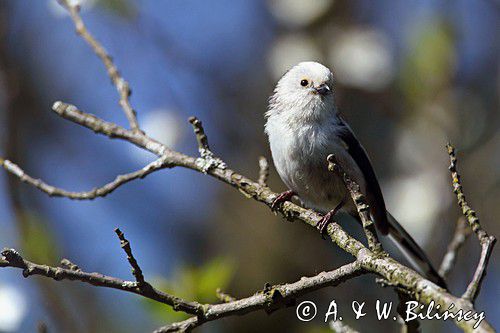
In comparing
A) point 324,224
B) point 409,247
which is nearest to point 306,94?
point 409,247

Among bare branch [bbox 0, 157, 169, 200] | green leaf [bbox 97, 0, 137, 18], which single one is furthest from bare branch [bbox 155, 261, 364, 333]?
green leaf [bbox 97, 0, 137, 18]

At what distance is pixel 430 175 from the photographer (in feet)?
13.9

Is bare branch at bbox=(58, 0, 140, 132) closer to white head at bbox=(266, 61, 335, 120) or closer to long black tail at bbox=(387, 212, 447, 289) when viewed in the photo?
white head at bbox=(266, 61, 335, 120)

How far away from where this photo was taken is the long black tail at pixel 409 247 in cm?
342

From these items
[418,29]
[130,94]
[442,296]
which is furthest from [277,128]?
[442,296]

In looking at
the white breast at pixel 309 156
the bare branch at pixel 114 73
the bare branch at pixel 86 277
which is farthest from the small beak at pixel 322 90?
the bare branch at pixel 86 277

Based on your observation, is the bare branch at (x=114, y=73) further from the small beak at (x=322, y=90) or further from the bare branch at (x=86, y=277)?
the bare branch at (x=86, y=277)

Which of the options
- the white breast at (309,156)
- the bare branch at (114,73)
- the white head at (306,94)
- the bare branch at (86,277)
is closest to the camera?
the bare branch at (86,277)

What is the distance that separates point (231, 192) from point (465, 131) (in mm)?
2066

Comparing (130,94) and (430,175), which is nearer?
(130,94)

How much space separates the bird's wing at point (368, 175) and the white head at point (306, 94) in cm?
15

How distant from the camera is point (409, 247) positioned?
11.8ft

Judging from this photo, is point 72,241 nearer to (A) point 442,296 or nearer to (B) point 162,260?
(B) point 162,260

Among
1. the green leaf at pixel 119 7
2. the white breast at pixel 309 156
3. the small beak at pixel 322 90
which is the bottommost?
the white breast at pixel 309 156
